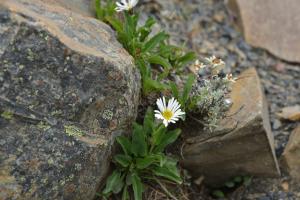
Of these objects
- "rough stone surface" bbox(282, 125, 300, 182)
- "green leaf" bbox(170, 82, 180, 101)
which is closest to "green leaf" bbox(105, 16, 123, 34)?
"green leaf" bbox(170, 82, 180, 101)

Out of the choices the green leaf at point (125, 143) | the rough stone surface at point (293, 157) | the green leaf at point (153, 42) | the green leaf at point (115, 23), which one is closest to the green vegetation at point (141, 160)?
the green leaf at point (125, 143)

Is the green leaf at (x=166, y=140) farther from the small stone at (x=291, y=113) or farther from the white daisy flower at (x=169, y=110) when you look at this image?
the small stone at (x=291, y=113)

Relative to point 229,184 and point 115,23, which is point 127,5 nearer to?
point 115,23

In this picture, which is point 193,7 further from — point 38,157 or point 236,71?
point 38,157

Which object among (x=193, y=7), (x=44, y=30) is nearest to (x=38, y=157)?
(x=44, y=30)

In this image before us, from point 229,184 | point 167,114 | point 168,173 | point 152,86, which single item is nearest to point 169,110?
point 167,114

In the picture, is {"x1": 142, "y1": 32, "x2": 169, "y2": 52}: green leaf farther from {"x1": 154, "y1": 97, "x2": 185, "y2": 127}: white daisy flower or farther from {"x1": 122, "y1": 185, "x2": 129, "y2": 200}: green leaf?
{"x1": 122, "y1": 185, "x2": 129, "y2": 200}: green leaf
